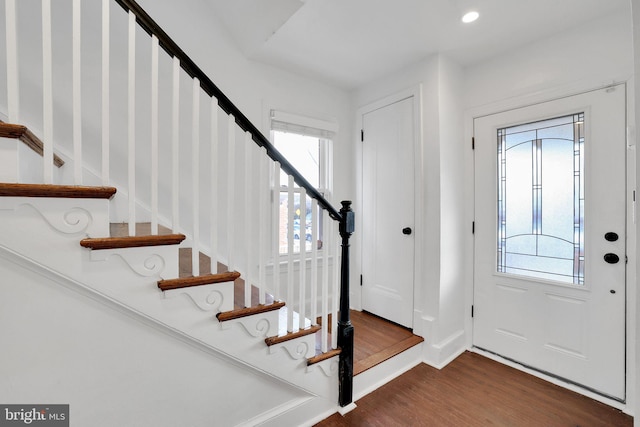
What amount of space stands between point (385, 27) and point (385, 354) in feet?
8.08

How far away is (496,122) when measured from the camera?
231 centimetres

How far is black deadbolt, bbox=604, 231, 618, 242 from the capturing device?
1.78m

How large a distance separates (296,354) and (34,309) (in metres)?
1.15

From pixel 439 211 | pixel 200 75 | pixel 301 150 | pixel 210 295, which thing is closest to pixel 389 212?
pixel 439 211

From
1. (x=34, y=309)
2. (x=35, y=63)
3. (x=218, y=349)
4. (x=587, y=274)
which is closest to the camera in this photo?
(x=34, y=309)

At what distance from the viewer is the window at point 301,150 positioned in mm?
2539

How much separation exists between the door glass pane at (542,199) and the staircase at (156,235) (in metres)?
1.55

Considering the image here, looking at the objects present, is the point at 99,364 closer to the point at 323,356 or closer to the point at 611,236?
the point at 323,356

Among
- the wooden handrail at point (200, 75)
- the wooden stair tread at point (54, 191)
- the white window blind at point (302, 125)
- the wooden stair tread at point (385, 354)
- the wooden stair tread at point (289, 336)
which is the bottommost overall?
the wooden stair tread at point (385, 354)

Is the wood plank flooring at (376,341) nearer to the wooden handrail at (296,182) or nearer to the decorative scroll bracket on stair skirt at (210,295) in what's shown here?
the wooden handrail at (296,182)

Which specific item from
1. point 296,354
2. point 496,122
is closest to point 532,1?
point 496,122

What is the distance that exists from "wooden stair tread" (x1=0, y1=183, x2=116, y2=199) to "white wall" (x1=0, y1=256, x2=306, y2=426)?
0.26m

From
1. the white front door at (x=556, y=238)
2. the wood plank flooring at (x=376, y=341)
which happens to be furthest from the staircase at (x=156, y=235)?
the white front door at (x=556, y=238)

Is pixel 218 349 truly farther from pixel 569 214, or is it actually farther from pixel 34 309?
pixel 569 214
